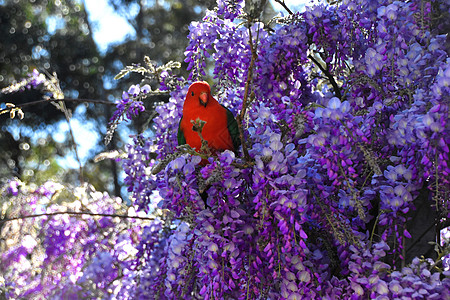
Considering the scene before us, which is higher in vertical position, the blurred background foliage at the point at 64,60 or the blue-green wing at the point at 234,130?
the blurred background foliage at the point at 64,60

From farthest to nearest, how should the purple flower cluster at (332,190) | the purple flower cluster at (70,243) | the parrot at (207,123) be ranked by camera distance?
the purple flower cluster at (70,243) < the parrot at (207,123) < the purple flower cluster at (332,190)

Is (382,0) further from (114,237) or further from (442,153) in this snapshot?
(114,237)

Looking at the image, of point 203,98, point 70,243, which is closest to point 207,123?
point 203,98

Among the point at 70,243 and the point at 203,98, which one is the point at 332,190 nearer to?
the point at 203,98

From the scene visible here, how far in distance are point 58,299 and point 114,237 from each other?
1.06 feet

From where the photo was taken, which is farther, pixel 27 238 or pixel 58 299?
pixel 27 238

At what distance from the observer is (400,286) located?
105 centimetres

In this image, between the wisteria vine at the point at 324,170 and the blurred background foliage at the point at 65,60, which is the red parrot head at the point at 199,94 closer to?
the wisteria vine at the point at 324,170

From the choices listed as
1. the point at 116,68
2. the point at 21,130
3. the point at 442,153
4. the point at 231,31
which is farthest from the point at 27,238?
the point at 21,130

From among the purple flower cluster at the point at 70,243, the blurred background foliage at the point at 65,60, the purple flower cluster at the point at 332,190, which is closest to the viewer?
the purple flower cluster at the point at 332,190

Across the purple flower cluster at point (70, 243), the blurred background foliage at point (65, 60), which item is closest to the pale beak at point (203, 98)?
the purple flower cluster at point (70, 243)

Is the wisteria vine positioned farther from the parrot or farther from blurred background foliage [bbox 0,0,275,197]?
blurred background foliage [bbox 0,0,275,197]

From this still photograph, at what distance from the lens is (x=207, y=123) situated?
1422mm

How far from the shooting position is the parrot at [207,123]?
141 centimetres
